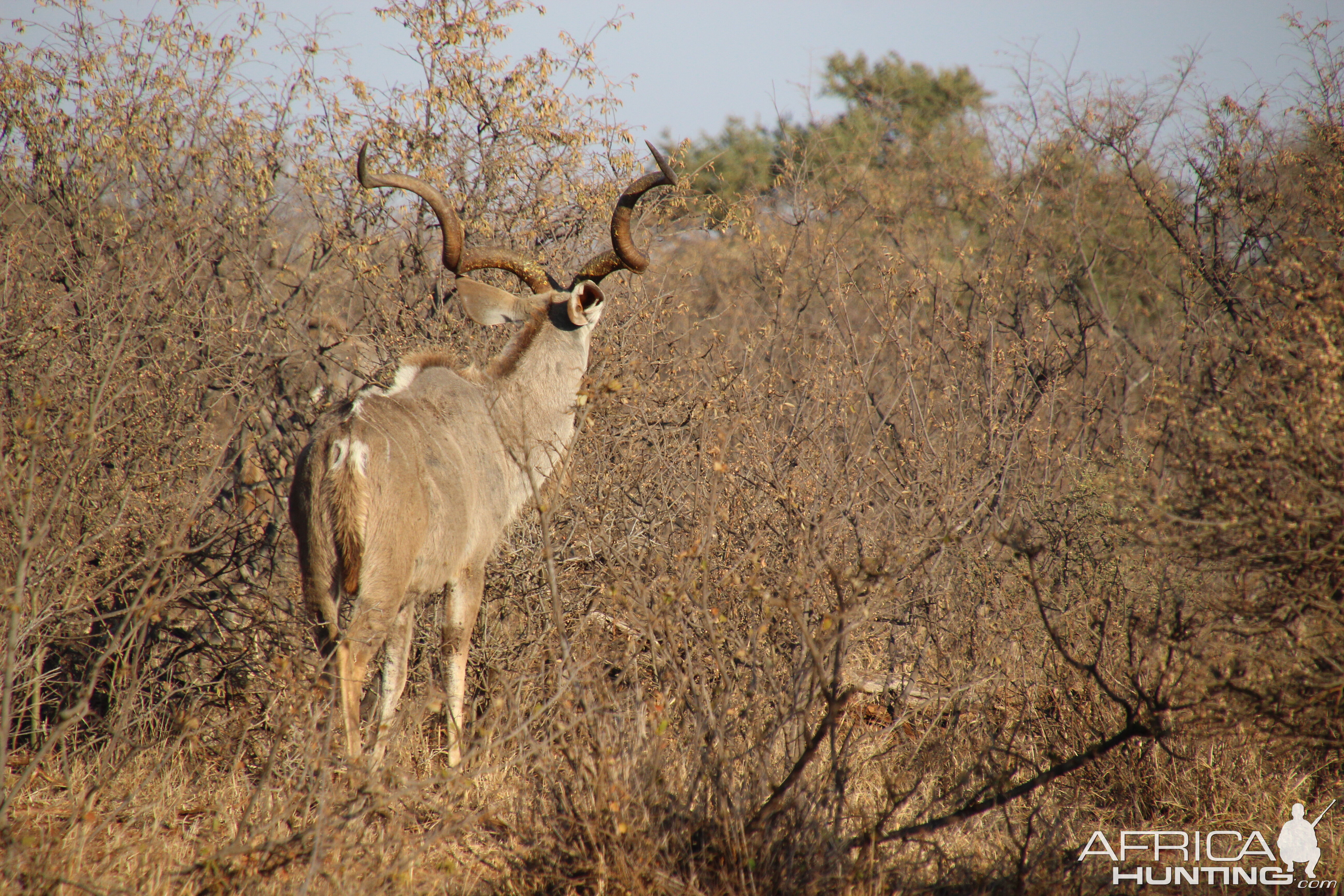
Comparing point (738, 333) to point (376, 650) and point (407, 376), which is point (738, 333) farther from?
point (376, 650)

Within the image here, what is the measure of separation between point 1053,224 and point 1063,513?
4.71 meters

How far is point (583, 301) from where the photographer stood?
16.4 ft

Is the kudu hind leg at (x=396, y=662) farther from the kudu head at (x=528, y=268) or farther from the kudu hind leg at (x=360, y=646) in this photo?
the kudu head at (x=528, y=268)

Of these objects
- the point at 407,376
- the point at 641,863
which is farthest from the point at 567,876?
the point at 407,376

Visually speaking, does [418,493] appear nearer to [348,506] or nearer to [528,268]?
[348,506]

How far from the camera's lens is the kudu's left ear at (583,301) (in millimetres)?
4895

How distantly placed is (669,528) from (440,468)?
4.09 feet

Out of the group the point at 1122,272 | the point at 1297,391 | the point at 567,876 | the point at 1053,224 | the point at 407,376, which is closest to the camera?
the point at 1297,391

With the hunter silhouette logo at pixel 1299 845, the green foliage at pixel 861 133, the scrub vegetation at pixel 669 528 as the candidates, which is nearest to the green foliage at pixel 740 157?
the green foliage at pixel 861 133

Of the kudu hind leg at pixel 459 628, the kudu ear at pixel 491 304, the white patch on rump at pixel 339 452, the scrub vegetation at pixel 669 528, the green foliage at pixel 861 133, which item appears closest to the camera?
the scrub vegetation at pixel 669 528

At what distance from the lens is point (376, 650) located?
3.89 m

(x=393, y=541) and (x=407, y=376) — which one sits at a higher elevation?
(x=407, y=376)

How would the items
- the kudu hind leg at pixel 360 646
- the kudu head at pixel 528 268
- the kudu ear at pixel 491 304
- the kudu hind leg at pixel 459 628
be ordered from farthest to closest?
the kudu ear at pixel 491 304
the kudu head at pixel 528 268
the kudu hind leg at pixel 459 628
the kudu hind leg at pixel 360 646

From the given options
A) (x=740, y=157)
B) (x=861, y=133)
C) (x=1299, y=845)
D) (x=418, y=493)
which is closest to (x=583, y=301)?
(x=418, y=493)
